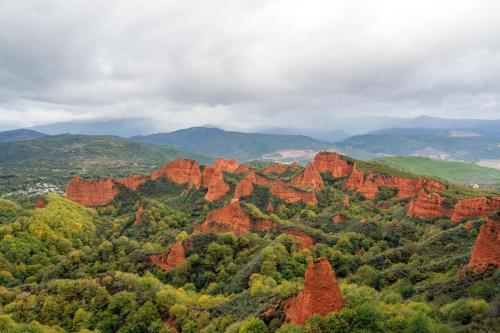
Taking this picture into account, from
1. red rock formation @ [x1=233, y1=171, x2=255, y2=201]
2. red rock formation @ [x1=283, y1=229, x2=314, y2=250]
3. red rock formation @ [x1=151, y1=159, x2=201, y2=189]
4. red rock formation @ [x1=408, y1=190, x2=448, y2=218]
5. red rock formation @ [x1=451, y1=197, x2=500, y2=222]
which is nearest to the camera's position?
red rock formation @ [x1=283, y1=229, x2=314, y2=250]

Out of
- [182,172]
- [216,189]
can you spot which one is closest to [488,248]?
[216,189]

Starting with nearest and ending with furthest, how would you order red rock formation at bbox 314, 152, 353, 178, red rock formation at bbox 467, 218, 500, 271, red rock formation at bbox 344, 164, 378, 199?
red rock formation at bbox 467, 218, 500, 271 < red rock formation at bbox 344, 164, 378, 199 < red rock formation at bbox 314, 152, 353, 178

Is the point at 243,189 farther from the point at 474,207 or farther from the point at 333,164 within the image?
the point at 474,207

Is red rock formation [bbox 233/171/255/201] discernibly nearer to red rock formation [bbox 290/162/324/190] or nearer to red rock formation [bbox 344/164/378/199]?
red rock formation [bbox 290/162/324/190]

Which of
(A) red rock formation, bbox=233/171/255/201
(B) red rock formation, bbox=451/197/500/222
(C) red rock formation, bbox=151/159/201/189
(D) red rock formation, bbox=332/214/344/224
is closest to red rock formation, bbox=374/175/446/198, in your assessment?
(D) red rock formation, bbox=332/214/344/224

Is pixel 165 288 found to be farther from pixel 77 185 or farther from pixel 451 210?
pixel 77 185

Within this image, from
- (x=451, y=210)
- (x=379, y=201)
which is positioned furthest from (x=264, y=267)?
(x=379, y=201)

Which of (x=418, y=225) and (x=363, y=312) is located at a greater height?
(x=363, y=312)
